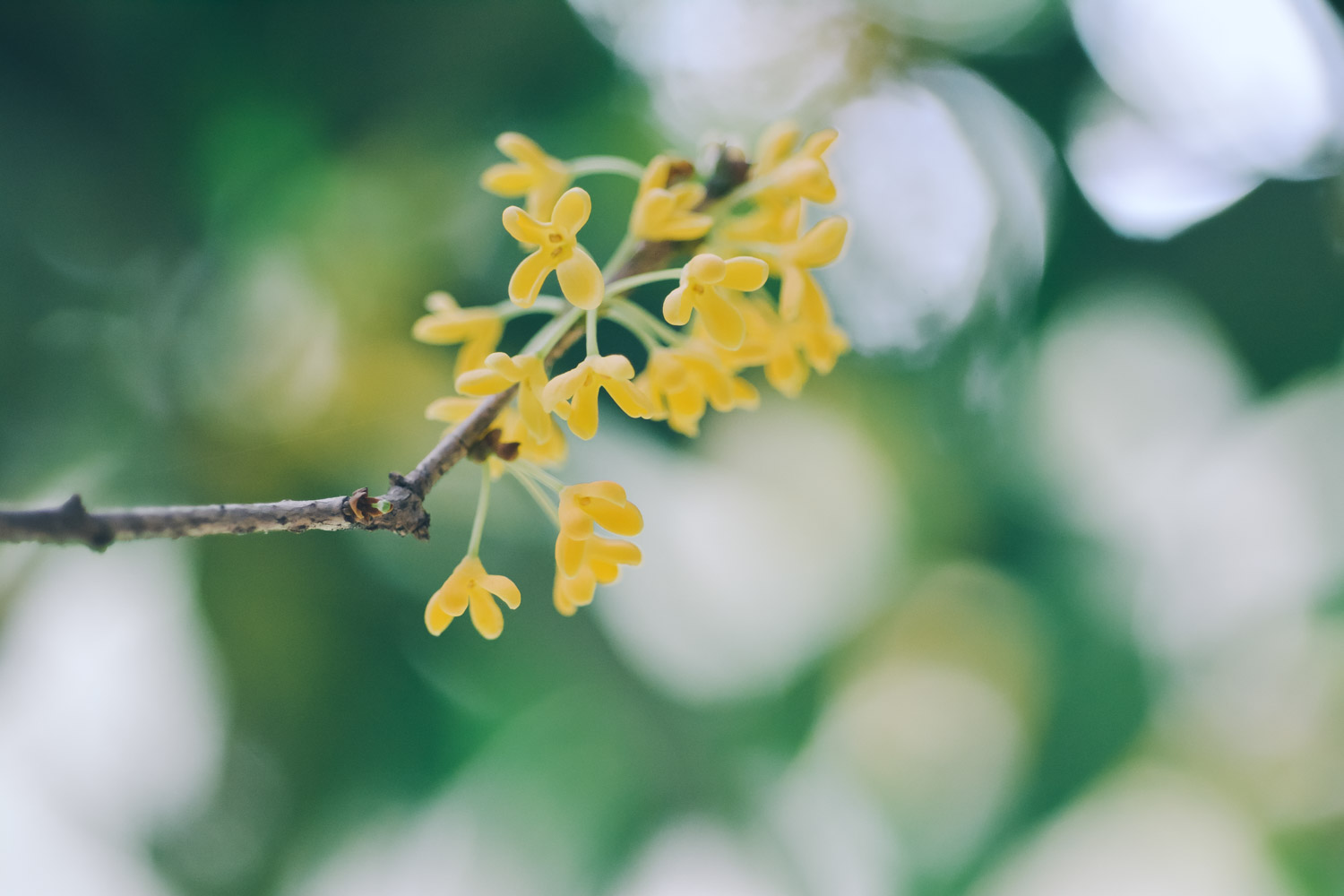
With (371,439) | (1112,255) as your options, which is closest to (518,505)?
(371,439)

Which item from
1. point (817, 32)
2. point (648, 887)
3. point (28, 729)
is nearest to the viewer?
point (28, 729)

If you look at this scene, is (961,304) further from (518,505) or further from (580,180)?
(518,505)

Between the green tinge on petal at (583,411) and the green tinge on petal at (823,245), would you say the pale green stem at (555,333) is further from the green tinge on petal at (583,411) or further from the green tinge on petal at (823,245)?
the green tinge on petal at (823,245)

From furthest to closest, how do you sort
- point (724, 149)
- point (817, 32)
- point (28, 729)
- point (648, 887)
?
1. point (817, 32)
2. point (648, 887)
3. point (28, 729)
4. point (724, 149)

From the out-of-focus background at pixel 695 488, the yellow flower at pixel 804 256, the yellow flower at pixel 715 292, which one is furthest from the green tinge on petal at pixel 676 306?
the out-of-focus background at pixel 695 488

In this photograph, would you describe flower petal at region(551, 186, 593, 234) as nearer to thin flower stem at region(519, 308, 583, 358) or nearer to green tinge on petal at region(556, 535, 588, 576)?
thin flower stem at region(519, 308, 583, 358)

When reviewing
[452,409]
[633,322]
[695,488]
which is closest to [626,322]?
[633,322]

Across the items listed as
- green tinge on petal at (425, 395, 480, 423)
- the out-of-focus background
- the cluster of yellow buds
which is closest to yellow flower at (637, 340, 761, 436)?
the cluster of yellow buds
